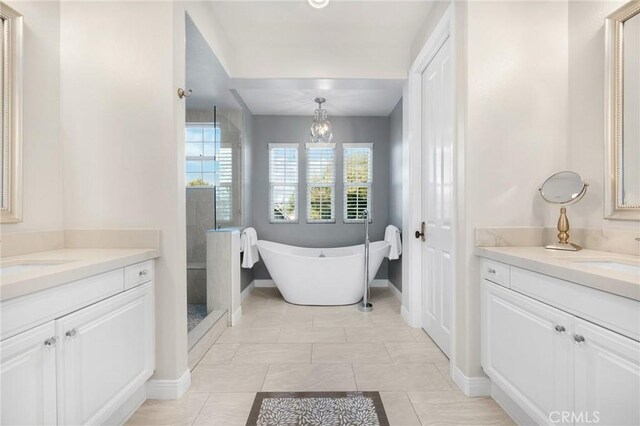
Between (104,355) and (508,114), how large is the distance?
2.53 meters

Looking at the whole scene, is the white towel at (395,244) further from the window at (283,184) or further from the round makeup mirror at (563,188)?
the round makeup mirror at (563,188)

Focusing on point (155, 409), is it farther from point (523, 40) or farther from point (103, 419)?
point (523, 40)

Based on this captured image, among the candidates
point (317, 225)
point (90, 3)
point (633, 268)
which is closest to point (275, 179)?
point (317, 225)

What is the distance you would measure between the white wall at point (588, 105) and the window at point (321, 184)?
3.48 metres

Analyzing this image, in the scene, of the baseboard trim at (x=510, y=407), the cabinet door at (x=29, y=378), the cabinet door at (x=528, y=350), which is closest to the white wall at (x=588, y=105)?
the cabinet door at (x=528, y=350)

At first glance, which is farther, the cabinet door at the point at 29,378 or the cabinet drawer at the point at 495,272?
the cabinet drawer at the point at 495,272

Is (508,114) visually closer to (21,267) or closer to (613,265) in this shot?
(613,265)

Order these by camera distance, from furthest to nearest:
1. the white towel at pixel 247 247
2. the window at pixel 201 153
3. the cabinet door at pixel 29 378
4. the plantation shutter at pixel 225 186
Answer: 1. the white towel at pixel 247 247
2. the plantation shutter at pixel 225 186
3. the window at pixel 201 153
4. the cabinet door at pixel 29 378

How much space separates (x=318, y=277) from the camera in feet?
13.4

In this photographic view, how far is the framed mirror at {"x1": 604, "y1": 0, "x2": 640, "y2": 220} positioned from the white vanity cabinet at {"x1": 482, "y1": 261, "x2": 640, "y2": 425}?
0.67m

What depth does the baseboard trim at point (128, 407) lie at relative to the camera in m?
1.77

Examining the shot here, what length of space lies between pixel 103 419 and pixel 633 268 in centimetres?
249

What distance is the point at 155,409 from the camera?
77.5 inches

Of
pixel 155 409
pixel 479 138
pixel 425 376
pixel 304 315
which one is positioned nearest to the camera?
pixel 155 409
